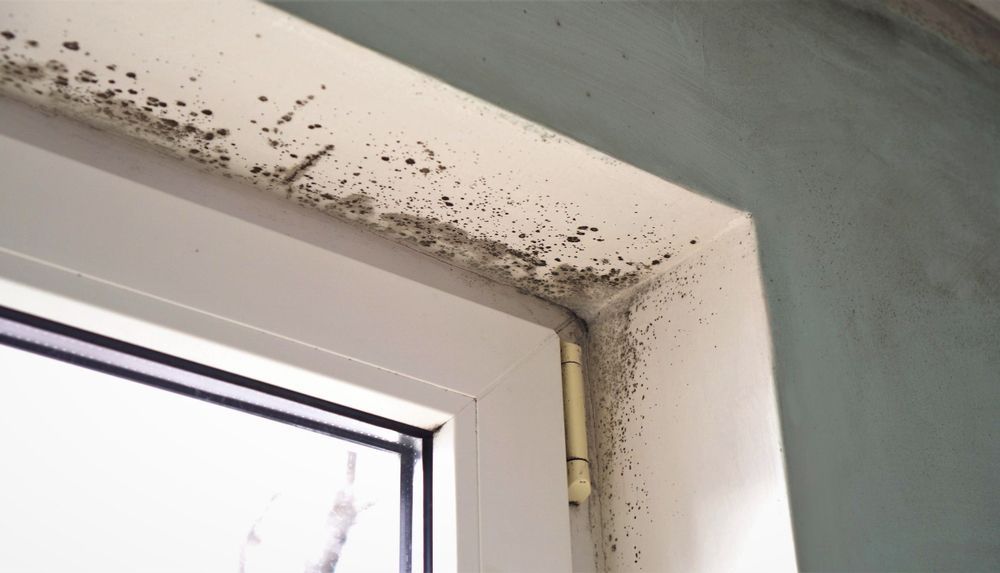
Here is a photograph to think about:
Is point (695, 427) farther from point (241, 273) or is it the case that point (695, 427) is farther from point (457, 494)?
point (241, 273)

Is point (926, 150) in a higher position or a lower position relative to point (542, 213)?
higher

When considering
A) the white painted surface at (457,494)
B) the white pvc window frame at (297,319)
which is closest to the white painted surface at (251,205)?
the white pvc window frame at (297,319)

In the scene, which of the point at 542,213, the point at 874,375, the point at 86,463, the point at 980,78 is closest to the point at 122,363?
the point at 86,463

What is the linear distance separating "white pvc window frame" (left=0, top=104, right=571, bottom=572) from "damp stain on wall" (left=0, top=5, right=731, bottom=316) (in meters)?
0.04

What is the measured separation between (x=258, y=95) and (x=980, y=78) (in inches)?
36.4

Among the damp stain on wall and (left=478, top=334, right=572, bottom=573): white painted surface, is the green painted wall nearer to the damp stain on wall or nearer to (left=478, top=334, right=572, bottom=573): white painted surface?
the damp stain on wall

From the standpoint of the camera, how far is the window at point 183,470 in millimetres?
724

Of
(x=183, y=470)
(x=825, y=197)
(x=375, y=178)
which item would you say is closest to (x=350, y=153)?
(x=375, y=178)

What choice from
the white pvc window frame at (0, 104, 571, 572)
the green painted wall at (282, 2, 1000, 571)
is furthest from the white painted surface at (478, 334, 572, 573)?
the green painted wall at (282, 2, 1000, 571)

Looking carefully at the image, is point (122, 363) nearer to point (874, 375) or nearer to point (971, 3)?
point (874, 375)

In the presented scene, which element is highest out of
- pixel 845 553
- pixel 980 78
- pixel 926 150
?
pixel 980 78

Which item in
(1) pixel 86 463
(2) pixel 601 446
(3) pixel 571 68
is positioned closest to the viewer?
(1) pixel 86 463

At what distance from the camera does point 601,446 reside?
974 mm

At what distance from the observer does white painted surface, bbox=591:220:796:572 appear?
2.71 feet
